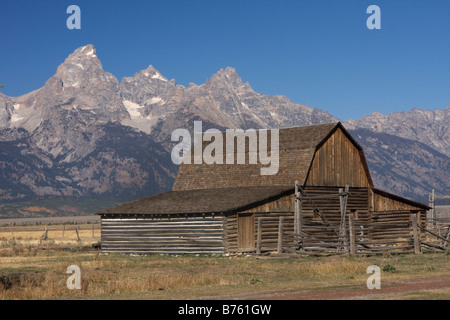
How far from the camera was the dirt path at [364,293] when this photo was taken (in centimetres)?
1860

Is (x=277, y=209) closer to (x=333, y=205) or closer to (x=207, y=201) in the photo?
(x=207, y=201)

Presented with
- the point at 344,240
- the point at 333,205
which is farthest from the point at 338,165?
the point at 344,240

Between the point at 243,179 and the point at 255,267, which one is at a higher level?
the point at 243,179

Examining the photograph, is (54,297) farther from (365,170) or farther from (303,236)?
(365,170)

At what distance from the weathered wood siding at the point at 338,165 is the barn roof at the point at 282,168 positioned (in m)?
0.37

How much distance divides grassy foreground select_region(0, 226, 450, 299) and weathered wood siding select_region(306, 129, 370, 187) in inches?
443

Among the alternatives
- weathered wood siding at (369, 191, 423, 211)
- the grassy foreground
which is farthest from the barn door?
weathered wood siding at (369, 191, 423, 211)

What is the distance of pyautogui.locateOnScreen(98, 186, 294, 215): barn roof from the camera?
42.1 metres

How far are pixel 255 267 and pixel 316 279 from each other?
6982mm

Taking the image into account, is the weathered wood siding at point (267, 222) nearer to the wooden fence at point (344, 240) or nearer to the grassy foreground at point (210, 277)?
the wooden fence at point (344, 240)

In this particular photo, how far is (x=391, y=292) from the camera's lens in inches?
763

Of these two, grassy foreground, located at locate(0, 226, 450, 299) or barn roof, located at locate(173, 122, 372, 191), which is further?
barn roof, located at locate(173, 122, 372, 191)

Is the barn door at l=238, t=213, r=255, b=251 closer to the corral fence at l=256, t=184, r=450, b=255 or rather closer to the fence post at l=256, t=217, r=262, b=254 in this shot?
the corral fence at l=256, t=184, r=450, b=255
